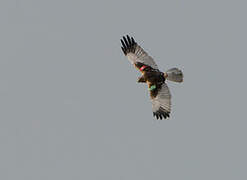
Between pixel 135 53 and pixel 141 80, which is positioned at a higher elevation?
pixel 135 53

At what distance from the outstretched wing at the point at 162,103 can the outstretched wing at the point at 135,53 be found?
1347 mm

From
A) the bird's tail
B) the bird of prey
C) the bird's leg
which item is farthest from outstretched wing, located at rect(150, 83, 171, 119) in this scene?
the bird's leg

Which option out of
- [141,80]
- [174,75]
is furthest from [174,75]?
[141,80]

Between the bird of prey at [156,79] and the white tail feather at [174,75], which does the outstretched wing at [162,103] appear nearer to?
the bird of prey at [156,79]

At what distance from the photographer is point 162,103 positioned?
21.9 meters

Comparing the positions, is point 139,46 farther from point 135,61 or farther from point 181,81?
point 181,81

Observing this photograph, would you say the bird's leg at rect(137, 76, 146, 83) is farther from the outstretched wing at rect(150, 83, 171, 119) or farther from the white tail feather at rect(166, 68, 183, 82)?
the white tail feather at rect(166, 68, 183, 82)

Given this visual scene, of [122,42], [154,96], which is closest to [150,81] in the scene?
[154,96]

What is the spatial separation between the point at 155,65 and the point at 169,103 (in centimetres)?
203

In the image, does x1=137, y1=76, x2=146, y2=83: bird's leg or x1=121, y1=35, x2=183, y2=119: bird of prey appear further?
x1=137, y1=76, x2=146, y2=83: bird's leg

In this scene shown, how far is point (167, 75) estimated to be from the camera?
21.6m

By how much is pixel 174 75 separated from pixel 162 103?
140cm

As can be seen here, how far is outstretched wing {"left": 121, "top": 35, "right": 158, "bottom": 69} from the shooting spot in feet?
74.2

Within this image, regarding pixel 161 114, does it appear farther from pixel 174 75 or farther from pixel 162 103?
pixel 174 75
